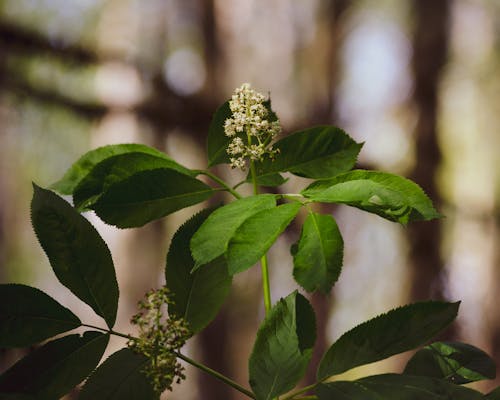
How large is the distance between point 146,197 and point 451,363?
0.77ft

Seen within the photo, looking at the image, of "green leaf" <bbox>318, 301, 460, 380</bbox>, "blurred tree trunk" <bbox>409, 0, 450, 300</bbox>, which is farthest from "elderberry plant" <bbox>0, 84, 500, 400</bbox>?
"blurred tree trunk" <bbox>409, 0, 450, 300</bbox>

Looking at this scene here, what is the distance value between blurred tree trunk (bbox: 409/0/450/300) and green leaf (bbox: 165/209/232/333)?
2897 mm

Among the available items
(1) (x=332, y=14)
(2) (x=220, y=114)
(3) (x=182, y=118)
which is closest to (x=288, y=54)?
(1) (x=332, y=14)

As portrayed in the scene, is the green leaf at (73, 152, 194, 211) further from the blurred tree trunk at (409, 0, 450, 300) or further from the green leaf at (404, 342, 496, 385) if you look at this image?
the blurred tree trunk at (409, 0, 450, 300)

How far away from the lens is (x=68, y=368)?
1.20 ft

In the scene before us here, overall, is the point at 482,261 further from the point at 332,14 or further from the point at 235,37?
the point at 235,37

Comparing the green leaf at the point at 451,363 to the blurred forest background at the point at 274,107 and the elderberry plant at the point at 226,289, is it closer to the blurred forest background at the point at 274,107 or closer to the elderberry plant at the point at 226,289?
the elderberry plant at the point at 226,289

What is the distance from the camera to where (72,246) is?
0.37m

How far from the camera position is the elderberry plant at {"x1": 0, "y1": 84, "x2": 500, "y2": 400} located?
341mm

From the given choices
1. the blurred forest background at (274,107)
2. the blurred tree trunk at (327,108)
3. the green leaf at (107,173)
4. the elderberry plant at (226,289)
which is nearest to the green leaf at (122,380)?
the elderberry plant at (226,289)

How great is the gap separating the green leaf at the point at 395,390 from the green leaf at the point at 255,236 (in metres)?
0.09

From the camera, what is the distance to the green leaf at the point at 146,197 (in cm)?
38

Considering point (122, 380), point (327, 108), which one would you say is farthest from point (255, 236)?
point (327, 108)

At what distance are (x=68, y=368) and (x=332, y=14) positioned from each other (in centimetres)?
417
